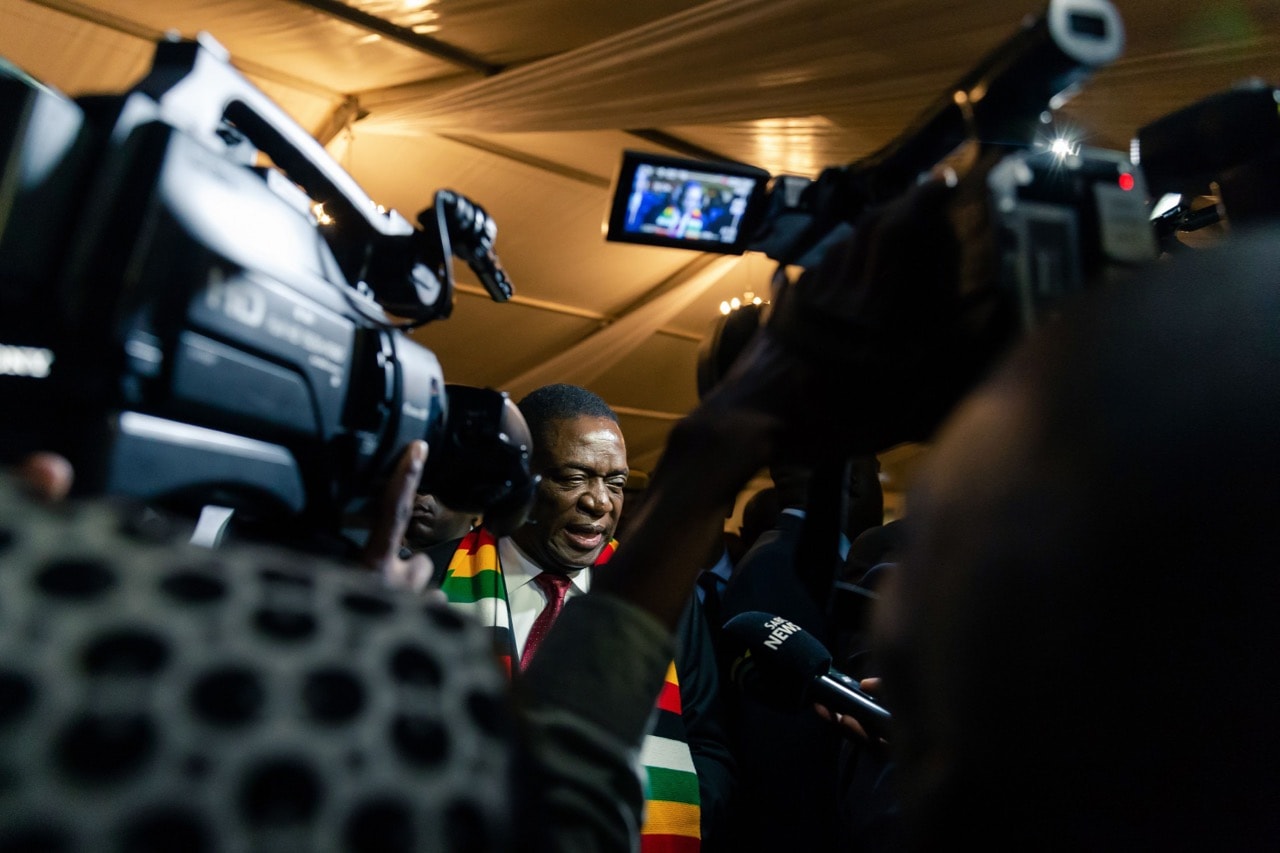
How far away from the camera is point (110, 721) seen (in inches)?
9.8

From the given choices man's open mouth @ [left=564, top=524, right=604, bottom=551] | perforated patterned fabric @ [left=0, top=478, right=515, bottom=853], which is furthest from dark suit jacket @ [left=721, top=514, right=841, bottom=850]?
perforated patterned fabric @ [left=0, top=478, right=515, bottom=853]

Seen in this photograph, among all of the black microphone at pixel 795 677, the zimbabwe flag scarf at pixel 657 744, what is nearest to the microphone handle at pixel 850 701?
the black microphone at pixel 795 677

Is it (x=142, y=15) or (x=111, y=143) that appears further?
(x=142, y=15)

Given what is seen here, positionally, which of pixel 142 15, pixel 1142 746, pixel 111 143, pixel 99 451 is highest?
pixel 142 15

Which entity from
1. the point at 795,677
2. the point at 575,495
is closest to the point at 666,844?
the point at 795,677

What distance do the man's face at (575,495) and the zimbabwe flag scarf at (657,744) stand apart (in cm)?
15

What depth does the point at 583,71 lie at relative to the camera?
288 centimetres

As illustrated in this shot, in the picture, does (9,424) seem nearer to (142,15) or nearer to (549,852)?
(549,852)

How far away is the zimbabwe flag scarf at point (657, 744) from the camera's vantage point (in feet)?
4.26

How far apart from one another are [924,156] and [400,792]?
0.49 metres

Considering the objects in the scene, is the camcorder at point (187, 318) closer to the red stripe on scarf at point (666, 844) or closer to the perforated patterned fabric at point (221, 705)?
the perforated patterned fabric at point (221, 705)

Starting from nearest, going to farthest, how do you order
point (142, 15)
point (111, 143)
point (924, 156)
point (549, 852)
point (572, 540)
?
1. point (549, 852)
2. point (111, 143)
3. point (924, 156)
4. point (572, 540)
5. point (142, 15)

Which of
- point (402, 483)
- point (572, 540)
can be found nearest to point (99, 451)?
point (402, 483)

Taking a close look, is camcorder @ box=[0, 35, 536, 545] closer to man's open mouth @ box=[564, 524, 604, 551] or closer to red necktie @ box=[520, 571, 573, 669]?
red necktie @ box=[520, 571, 573, 669]
